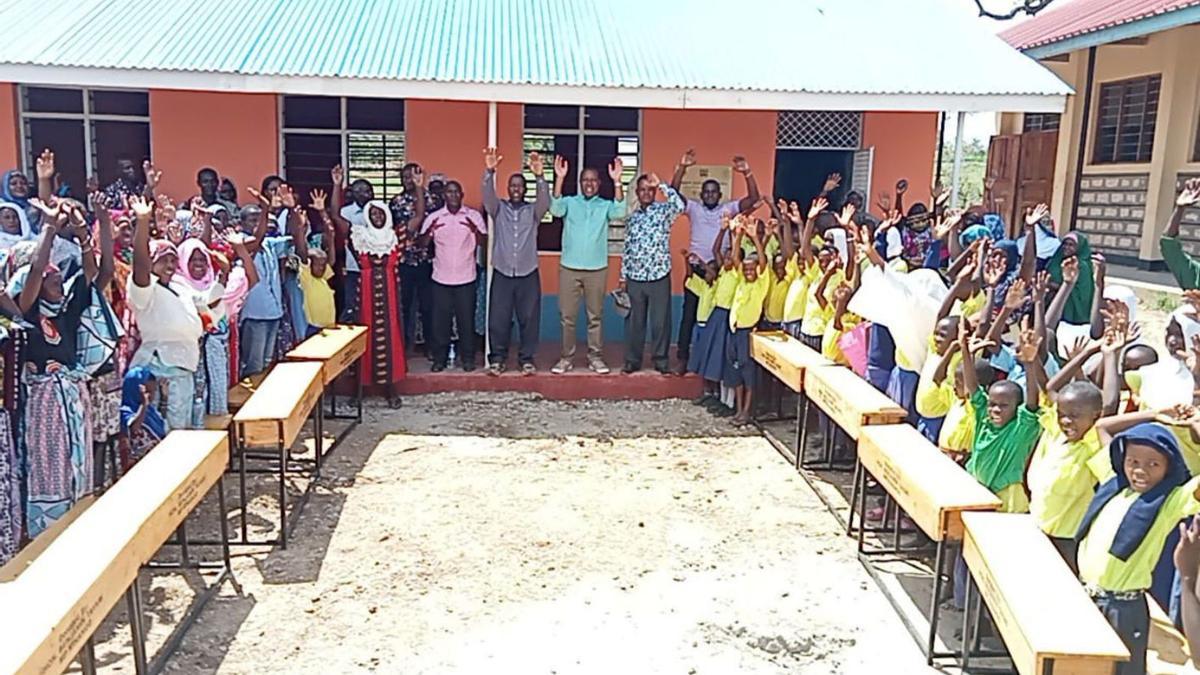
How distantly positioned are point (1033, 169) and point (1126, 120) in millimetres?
1964

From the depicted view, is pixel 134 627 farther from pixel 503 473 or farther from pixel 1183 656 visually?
pixel 1183 656

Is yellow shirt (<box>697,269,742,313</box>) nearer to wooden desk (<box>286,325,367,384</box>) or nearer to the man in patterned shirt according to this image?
the man in patterned shirt

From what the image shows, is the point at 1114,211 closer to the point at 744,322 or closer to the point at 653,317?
the point at 653,317

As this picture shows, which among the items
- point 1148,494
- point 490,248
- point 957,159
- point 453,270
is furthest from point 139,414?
point 957,159

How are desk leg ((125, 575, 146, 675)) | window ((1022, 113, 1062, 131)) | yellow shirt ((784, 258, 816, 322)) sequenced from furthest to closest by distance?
window ((1022, 113, 1062, 131)), yellow shirt ((784, 258, 816, 322)), desk leg ((125, 575, 146, 675))

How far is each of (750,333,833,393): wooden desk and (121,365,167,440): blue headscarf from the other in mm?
3595

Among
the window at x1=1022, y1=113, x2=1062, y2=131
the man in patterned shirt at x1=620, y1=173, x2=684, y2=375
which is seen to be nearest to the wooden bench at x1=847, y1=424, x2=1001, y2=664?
the man in patterned shirt at x1=620, y1=173, x2=684, y2=375

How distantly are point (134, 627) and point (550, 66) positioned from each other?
18.3 ft

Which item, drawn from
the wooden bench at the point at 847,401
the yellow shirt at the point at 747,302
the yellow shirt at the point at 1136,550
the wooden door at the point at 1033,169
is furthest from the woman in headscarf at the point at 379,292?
the wooden door at the point at 1033,169

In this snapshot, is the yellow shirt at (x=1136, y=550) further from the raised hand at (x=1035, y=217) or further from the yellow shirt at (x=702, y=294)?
the yellow shirt at (x=702, y=294)

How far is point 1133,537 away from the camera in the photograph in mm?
3174

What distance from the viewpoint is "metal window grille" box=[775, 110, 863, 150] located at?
9852 mm

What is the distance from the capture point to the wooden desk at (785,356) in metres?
6.20

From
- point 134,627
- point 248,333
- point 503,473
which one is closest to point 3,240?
point 248,333
